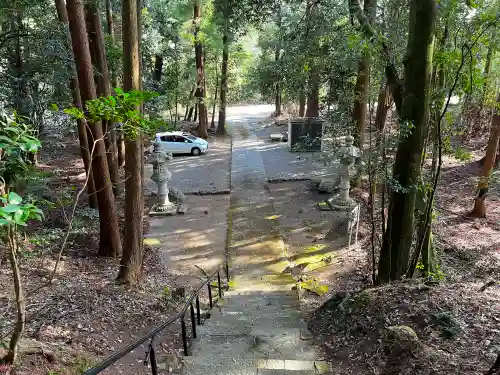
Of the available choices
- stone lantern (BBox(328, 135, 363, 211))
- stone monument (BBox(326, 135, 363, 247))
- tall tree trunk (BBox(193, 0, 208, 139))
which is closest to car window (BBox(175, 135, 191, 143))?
tall tree trunk (BBox(193, 0, 208, 139))

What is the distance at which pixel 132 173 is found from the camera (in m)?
7.85

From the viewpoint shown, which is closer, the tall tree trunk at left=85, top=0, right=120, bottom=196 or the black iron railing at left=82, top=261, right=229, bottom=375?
the black iron railing at left=82, top=261, right=229, bottom=375

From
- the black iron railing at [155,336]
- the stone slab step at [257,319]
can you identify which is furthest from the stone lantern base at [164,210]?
the stone slab step at [257,319]

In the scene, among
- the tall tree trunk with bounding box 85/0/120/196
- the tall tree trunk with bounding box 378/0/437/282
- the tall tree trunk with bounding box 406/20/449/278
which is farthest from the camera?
the tall tree trunk with bounding box 85/0/120/196

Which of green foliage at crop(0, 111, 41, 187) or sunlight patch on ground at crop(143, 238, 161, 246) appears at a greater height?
green foliage at crop(0, 111, 41, 187)

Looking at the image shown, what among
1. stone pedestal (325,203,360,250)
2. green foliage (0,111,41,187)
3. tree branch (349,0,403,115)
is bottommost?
stone pedestal (325,203,360,250)

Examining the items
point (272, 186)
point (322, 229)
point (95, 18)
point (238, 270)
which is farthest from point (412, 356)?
point (272, 186)

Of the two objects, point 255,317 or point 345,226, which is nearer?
point 255,317

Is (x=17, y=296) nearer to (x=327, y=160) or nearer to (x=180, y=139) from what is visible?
(x=327, y=160)

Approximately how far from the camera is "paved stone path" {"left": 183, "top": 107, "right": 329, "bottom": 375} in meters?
4.66

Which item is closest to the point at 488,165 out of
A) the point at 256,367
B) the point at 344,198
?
the point at 344,198

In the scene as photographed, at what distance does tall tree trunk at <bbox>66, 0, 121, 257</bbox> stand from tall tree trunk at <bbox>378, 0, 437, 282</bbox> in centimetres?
486

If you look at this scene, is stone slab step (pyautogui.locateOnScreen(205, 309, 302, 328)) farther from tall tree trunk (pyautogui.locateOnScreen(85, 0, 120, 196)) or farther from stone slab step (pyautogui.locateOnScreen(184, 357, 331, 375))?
tall tree trunk (pyautogui.locateOnScreen(85, 0, 120, 196))

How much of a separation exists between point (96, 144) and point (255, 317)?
538 centimetres
